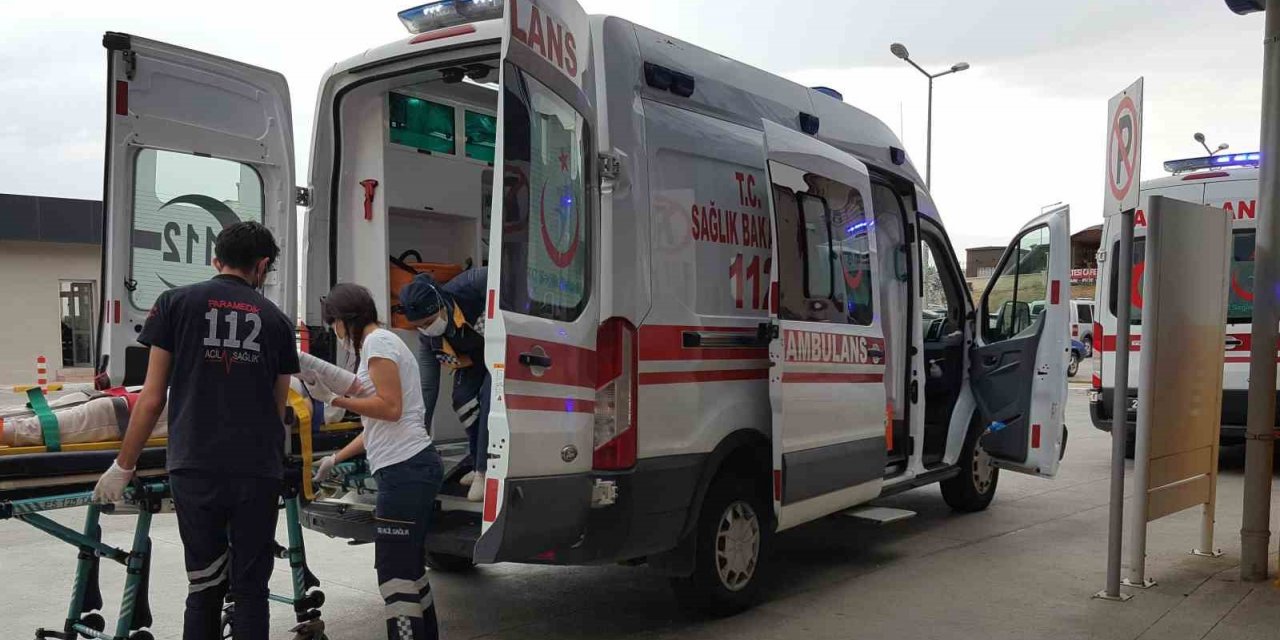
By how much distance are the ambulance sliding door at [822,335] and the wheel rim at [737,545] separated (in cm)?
16

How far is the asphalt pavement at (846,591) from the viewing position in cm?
519

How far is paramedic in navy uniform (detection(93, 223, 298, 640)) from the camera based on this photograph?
3.65 meters

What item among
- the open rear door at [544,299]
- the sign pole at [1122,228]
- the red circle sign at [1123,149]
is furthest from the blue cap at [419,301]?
the red circle sign at [1123,149]

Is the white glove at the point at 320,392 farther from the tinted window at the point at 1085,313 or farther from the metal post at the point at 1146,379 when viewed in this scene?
the tinted window at the point at 1085,313

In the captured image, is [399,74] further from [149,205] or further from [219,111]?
[149,205]

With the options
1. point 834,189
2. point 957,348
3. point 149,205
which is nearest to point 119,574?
point 149,205

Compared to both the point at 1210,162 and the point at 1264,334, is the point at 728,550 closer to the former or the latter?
the point at 1264,334

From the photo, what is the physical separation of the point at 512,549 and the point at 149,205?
2899 millimetres

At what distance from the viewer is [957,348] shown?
8.05 m

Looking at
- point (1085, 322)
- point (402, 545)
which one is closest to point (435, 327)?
point (402, 545)

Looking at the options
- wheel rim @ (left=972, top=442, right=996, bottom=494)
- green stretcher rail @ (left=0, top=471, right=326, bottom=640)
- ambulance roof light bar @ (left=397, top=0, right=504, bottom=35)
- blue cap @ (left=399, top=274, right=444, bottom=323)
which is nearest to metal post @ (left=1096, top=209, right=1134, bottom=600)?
wheel rim @ (left=972, top=442, right=996, bottom=494)

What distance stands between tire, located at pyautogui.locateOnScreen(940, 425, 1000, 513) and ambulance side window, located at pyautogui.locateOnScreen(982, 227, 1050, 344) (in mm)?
775

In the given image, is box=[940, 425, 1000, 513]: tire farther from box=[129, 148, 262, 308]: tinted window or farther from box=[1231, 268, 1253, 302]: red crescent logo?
box=[129, 148, 262, 308]: tinted window

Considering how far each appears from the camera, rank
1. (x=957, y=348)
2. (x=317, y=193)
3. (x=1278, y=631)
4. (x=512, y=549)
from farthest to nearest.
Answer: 1. (x=957, y=348)
2. (x=317, y=193)
3. (x=1278, y=631)
4. (x=512, y=549)
